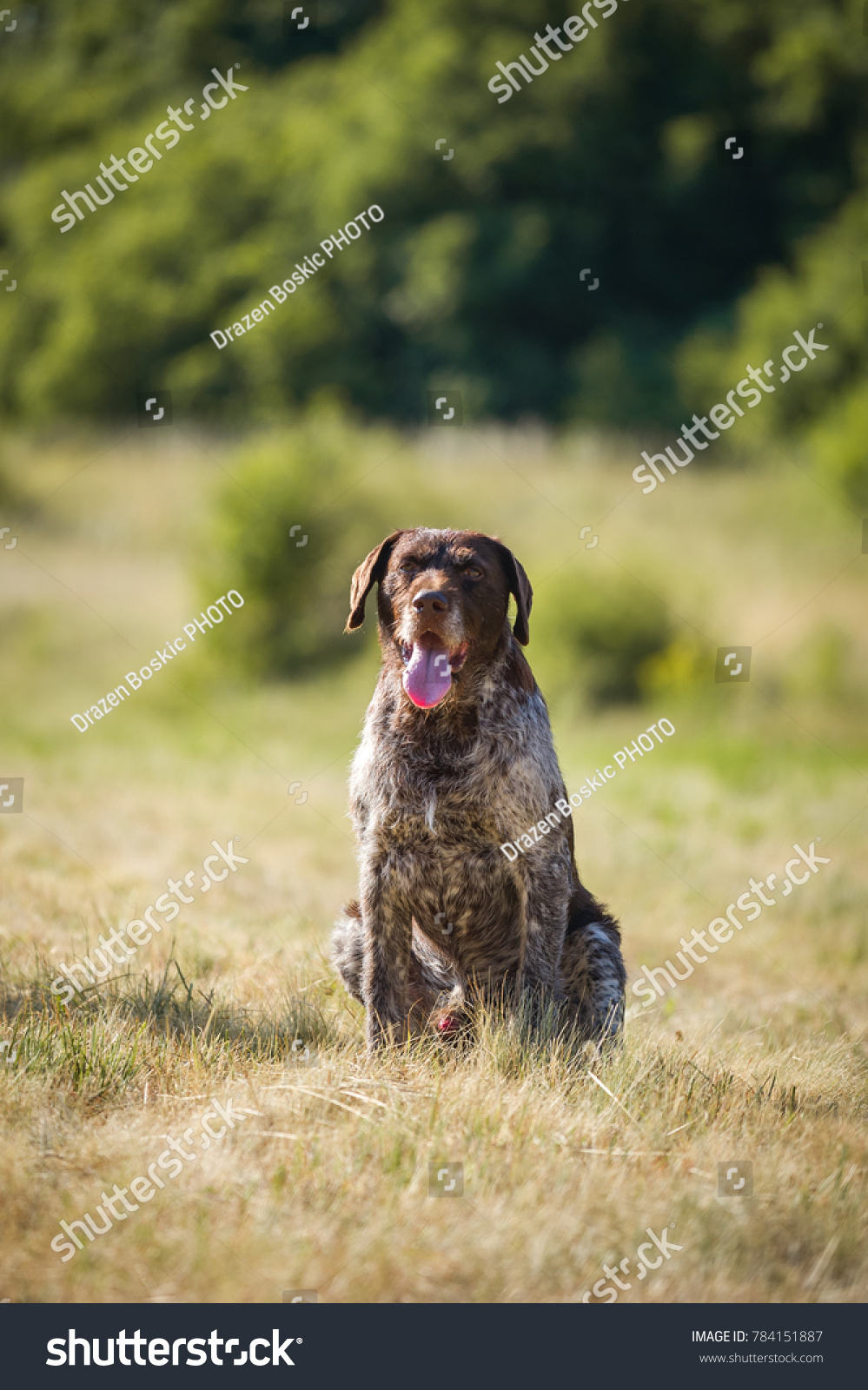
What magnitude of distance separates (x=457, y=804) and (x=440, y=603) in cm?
75

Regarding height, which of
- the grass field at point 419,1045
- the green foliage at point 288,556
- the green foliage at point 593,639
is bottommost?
the grass field at point 419,1045

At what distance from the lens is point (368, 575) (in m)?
4.30

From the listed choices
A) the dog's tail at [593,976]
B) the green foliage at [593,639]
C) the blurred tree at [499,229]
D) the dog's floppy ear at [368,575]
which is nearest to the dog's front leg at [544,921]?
the dog's tail at [593,976]

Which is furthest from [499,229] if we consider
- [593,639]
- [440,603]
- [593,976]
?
[593,976]

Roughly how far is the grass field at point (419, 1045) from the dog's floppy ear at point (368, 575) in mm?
1602

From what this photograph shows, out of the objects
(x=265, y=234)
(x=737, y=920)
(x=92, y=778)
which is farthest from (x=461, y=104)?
(x=737, y=920)

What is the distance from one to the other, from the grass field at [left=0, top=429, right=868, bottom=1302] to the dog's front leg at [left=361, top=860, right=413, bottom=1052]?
0.18m

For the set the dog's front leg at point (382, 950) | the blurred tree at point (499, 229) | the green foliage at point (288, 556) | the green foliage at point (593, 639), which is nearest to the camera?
the dog's front leg at point (382, 950)

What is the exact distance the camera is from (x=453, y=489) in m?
19.5

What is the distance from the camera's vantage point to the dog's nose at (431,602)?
3.86 meters

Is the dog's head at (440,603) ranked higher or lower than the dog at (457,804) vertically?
higher

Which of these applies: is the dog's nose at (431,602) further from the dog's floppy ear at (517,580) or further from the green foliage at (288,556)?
the green foliage at (288,556)

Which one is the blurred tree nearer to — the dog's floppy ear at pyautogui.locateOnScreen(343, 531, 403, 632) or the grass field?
the grass field

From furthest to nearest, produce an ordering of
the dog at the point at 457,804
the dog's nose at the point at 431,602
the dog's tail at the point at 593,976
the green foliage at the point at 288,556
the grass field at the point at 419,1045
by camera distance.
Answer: the green foliage at the point at 288,556, the dog's tail at the point at 593,976, the dog at the point at 457,804, the dog's nose at the point at 431,602, the grass field at the point at 419,1045
